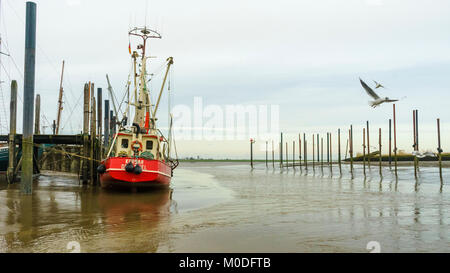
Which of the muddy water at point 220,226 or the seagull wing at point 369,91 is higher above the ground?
the seagull wing at point 369,91

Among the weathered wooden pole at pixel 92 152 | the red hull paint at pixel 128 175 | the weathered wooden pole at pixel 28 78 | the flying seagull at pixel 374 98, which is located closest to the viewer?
the weathered wooden pole at pixel 28 78

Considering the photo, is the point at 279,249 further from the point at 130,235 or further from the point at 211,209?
the point at 211,209

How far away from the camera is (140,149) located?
730 inches

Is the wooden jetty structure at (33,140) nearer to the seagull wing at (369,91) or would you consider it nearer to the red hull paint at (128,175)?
the red hull paint at (128,175)

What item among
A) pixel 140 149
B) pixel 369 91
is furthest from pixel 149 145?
pixel 369 91

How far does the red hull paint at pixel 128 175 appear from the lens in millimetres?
16703

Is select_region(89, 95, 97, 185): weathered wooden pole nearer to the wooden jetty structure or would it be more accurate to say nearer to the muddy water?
the wooden jetty structure

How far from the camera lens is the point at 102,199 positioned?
15070 millimetres

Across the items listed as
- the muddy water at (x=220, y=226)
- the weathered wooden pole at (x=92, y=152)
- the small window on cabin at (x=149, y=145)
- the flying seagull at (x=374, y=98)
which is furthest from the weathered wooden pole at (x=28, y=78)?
the flying seagull at (x=374, y=98)

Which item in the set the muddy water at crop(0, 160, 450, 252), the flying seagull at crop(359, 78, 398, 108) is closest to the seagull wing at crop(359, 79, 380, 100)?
the flying seagull at crop(359, 78, 398, 108)

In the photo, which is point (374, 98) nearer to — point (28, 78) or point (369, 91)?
point (369, 91)

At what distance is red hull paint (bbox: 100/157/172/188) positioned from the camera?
54.8 feet

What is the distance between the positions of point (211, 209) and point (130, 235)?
190 inches

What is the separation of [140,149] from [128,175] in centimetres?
214
